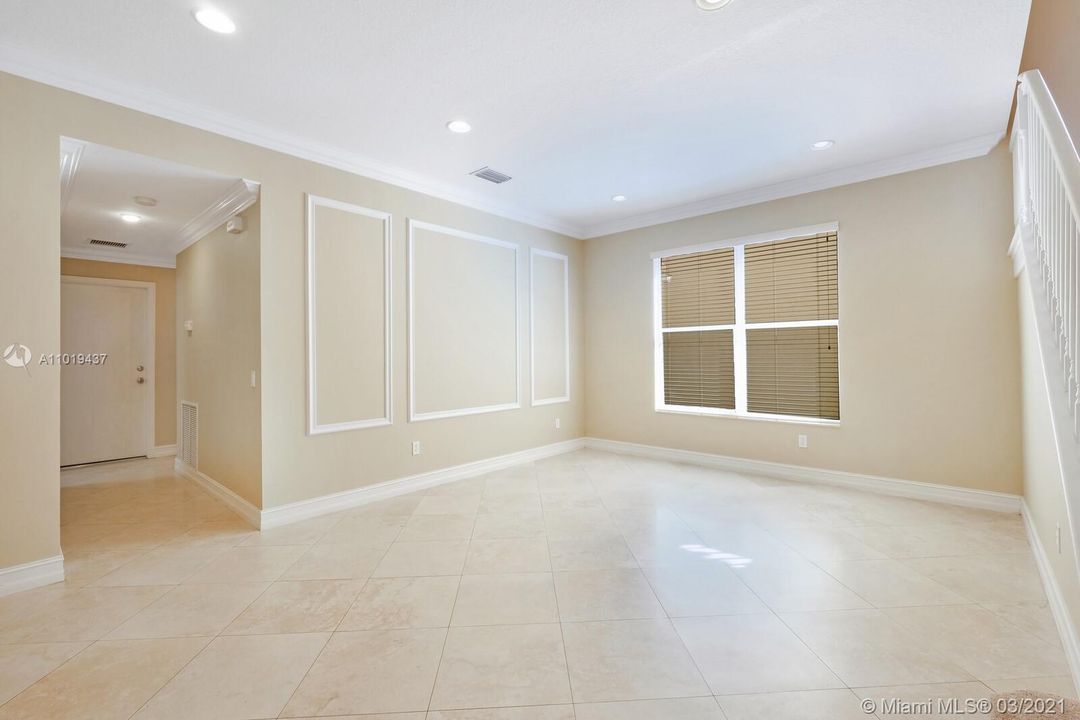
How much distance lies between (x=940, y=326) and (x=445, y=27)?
416 cm

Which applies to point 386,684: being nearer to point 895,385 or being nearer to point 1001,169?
point 895,385

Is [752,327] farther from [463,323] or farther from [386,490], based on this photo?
[386,490]

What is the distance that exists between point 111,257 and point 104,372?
1.33m

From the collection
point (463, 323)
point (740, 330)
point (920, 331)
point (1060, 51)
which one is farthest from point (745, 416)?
point (1060, 51)

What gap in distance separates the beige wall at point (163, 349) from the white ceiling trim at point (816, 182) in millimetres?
5396

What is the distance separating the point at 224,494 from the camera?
12.9 feet

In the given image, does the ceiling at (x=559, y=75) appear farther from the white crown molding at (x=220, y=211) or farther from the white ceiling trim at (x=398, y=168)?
the white crown molding at (x=220, y=211)

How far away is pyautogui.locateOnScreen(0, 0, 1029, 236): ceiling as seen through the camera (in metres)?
2.27

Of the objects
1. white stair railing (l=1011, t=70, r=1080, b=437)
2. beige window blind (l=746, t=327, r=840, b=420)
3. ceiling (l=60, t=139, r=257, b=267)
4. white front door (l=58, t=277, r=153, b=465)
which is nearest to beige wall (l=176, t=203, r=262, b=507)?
ceiling (l=60, t=139, r=257, b=267)

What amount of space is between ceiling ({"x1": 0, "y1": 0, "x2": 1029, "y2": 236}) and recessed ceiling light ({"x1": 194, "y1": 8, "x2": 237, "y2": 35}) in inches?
1.7

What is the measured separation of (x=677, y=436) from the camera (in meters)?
5.32

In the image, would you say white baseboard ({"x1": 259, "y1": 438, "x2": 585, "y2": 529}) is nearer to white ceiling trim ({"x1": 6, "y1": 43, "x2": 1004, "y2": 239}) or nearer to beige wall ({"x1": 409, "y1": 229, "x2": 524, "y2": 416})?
beige wall ({"x1": 409, "y1": 229, "x2": 524, "y2": 416})

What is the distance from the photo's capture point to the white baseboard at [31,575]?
96.1 inches

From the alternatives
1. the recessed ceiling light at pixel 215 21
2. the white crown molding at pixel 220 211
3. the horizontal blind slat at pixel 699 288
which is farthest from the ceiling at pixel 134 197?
the horizontal blind slat at pixel 699 288
